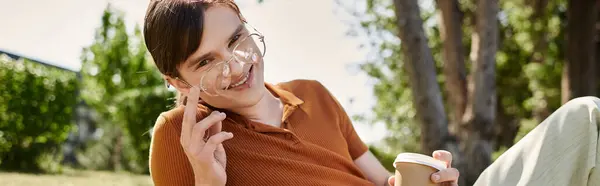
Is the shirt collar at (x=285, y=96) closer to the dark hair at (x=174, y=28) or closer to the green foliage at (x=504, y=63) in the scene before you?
the dark hair at (x=174, y=28)

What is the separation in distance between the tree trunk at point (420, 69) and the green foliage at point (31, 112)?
881cm

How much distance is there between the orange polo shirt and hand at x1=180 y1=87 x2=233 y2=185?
0.80 ft

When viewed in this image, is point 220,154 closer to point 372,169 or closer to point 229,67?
point 229,67

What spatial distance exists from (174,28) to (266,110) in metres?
0.51

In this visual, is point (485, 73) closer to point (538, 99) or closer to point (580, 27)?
point (580, 27)

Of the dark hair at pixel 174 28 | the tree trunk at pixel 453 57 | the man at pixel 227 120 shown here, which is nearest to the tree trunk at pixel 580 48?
the tree trunk at pixel 453 57

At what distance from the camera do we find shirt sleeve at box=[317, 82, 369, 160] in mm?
2611

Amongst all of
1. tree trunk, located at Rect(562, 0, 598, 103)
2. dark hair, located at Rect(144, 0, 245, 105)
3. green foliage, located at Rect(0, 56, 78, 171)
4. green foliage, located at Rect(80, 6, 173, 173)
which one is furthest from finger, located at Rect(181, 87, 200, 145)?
tree trunk, located at Rect(562, 0, 598, 103)

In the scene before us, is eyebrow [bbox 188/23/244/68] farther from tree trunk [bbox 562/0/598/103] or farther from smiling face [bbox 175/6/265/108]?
tree trunk [bbox 562/0/598/103]

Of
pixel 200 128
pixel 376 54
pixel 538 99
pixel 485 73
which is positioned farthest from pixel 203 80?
pixel 376 54

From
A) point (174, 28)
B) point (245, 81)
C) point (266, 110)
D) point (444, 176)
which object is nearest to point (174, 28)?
point (174, 28)

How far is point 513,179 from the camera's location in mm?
2100

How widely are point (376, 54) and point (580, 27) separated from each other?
24.9 ft

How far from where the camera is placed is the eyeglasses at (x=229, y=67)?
2.03 m
